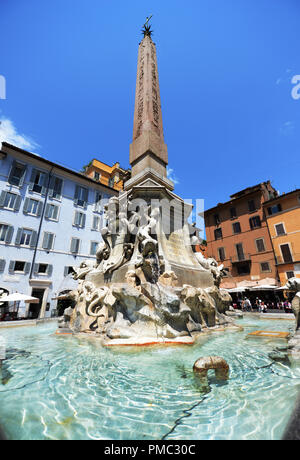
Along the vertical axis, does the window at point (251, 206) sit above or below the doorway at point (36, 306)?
above

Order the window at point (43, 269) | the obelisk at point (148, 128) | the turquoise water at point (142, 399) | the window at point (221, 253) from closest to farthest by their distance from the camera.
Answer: the turquoise water at point (142, 399)
the obelisk at point (148, 128)
the window at point (43, 269)
the window at point (221, 253)

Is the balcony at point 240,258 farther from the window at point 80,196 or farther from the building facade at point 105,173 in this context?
the window at point 80,196

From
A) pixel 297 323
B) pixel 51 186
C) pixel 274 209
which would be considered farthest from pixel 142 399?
pixel 274 209

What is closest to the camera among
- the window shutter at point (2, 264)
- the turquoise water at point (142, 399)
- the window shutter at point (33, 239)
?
the turquoise water at point (142, 399)

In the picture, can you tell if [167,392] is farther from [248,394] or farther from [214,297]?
[214,297]

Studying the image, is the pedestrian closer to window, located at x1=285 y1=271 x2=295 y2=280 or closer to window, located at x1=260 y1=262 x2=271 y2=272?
window, located at x1=285 y1=271 x2=295 y2=280

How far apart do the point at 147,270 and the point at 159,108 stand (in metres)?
7.73

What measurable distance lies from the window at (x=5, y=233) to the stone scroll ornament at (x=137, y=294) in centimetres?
1301

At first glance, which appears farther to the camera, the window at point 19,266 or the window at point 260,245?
the window at point 260,245

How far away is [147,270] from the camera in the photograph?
472 centimetres

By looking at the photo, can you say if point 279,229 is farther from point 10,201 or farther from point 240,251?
point 10,201

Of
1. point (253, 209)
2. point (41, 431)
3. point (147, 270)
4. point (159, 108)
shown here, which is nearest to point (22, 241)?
point (159, 108)

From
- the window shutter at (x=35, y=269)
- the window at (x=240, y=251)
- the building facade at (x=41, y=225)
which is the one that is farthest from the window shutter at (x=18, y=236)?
the window at (x=240, y=251)

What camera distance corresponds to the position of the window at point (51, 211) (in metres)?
19.6
